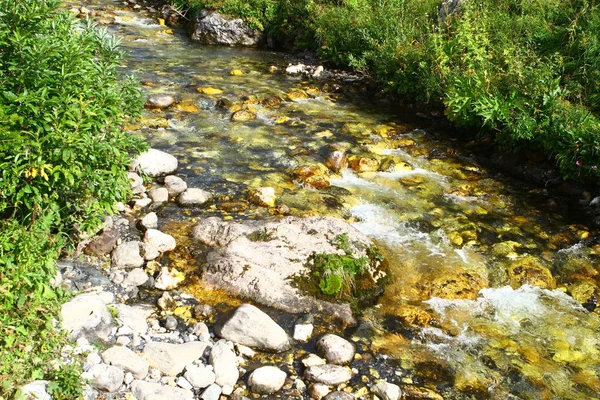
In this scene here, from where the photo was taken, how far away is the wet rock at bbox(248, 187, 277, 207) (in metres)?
8.41

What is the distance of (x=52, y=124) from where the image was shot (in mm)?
4859

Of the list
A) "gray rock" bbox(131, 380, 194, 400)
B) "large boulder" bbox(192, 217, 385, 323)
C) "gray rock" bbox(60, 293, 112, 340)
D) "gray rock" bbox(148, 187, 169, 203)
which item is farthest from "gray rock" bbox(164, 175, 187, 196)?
"gray rock" bbox(131, 380, 194, 400)

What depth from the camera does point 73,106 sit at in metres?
4.95

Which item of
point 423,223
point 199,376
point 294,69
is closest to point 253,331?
point 199,376

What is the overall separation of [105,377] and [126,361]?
0.30 metres

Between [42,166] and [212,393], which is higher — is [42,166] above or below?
above

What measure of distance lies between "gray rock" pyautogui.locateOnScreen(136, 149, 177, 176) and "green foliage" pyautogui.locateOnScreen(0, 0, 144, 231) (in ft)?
10.2

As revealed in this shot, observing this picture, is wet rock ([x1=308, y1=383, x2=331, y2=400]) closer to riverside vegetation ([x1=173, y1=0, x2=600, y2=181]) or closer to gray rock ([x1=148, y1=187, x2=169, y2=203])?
gray rock ([x1=148, y1=187, x2=169, y2=203])

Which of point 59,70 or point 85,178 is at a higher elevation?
point 59,70

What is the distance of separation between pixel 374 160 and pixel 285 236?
3904mm

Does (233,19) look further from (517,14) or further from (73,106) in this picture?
(73,106)

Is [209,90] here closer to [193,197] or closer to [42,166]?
[193,197]

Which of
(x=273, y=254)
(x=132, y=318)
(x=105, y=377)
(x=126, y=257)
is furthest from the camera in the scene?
(x=273, y=254)

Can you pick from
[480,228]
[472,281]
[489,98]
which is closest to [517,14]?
[489,98]
